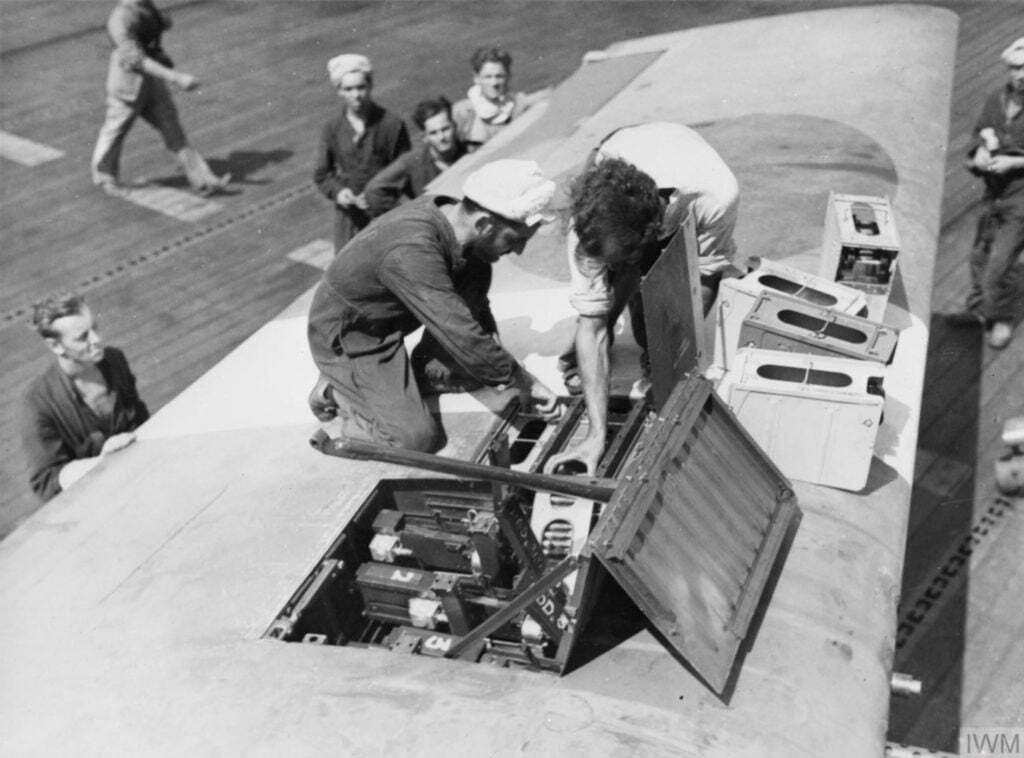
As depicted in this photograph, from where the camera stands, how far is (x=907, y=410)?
485cm

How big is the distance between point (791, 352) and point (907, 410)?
690 millimetres

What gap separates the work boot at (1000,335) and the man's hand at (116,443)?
5.77 metres

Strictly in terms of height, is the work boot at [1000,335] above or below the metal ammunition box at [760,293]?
below

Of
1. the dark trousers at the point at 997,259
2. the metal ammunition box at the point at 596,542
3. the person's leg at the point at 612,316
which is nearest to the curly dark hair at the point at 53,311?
the metal ammunition box at the point at 596,542

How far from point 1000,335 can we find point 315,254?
5.72 metres

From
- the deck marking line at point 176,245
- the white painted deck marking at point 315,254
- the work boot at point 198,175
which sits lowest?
the white painted deck marking at point 315,254

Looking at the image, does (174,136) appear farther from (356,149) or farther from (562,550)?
(562,550)

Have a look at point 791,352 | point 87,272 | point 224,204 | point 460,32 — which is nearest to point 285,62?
point 460,32

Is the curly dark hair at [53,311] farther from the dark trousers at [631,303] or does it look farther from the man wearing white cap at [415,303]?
the dark trousers at [631,303]

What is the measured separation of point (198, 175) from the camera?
10.6 metres

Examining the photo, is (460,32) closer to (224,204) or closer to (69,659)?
(224,204)

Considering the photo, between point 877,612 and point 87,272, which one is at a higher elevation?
point 877,612

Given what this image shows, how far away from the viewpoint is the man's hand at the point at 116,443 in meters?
5.56

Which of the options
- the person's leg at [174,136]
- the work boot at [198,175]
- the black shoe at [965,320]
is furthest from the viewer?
the work boot at [198,175]
